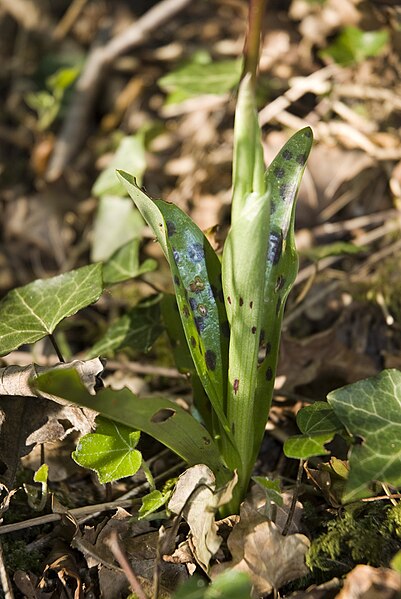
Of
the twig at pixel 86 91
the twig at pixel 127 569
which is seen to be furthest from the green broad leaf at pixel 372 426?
the twig at pixel 86 91

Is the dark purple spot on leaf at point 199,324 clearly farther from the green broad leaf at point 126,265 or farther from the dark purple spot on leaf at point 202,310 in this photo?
the green broad leaf at point 126,265

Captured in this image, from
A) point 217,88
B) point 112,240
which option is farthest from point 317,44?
point 112,240

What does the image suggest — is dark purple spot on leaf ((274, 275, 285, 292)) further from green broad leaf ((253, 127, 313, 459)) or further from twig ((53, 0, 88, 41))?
twig ((53, 0, 88, 41))

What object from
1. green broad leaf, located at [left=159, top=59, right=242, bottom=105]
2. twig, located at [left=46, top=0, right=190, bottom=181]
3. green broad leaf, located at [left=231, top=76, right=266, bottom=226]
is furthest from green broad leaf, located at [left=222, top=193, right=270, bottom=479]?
twig, located at [left=46, top=0, right=190, bottom=181]

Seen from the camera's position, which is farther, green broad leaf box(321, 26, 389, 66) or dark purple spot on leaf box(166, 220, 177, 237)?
green broad leaf box(321, 26, 389, 66)

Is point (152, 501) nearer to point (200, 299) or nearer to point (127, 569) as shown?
point (127, 569)

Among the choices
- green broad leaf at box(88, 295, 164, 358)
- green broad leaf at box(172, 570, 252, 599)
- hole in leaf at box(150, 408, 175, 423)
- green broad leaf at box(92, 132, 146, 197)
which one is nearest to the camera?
green broad leaf at box(172, 570, 252, 599)

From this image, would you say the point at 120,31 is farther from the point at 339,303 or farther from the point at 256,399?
the point at 256,399

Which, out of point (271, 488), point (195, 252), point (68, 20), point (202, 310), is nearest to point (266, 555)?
point (271, 488)
